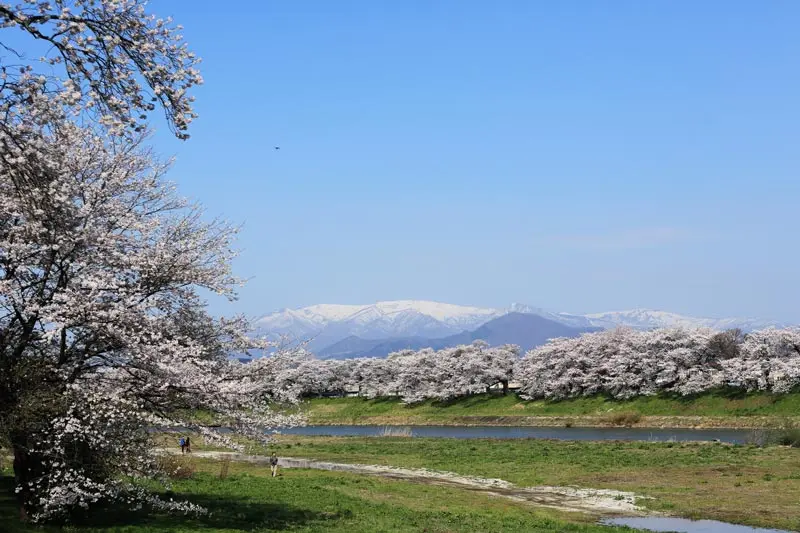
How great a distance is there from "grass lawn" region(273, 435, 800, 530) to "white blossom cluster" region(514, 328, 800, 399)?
34.2 meters

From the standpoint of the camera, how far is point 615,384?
105 metres

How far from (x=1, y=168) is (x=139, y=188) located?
5779 millimetres

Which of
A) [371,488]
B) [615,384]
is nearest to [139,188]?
[371,488]

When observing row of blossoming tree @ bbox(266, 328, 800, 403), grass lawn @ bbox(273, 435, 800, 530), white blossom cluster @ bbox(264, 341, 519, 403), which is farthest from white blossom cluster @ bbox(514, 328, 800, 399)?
grass lawn @ bbox(273, 435, 800, 530)

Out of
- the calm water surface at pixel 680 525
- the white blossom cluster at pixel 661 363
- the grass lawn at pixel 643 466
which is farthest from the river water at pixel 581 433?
the calm water surface at pixel 680 525

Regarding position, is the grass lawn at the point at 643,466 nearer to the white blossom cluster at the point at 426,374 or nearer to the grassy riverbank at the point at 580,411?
the grassy riverbank at the point at 580,411

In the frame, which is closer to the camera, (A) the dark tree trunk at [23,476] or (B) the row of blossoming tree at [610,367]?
(A) the dark tree trunk at [23,476]

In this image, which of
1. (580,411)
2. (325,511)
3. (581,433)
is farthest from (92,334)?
(580,411)

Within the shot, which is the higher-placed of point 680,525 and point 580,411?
point 580,411

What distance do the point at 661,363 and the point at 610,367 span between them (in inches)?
321

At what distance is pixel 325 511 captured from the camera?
99.1ft

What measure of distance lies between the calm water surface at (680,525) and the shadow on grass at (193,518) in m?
11.7

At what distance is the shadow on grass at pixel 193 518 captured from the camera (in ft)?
77.6

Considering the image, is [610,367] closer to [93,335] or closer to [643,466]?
[643,466]
